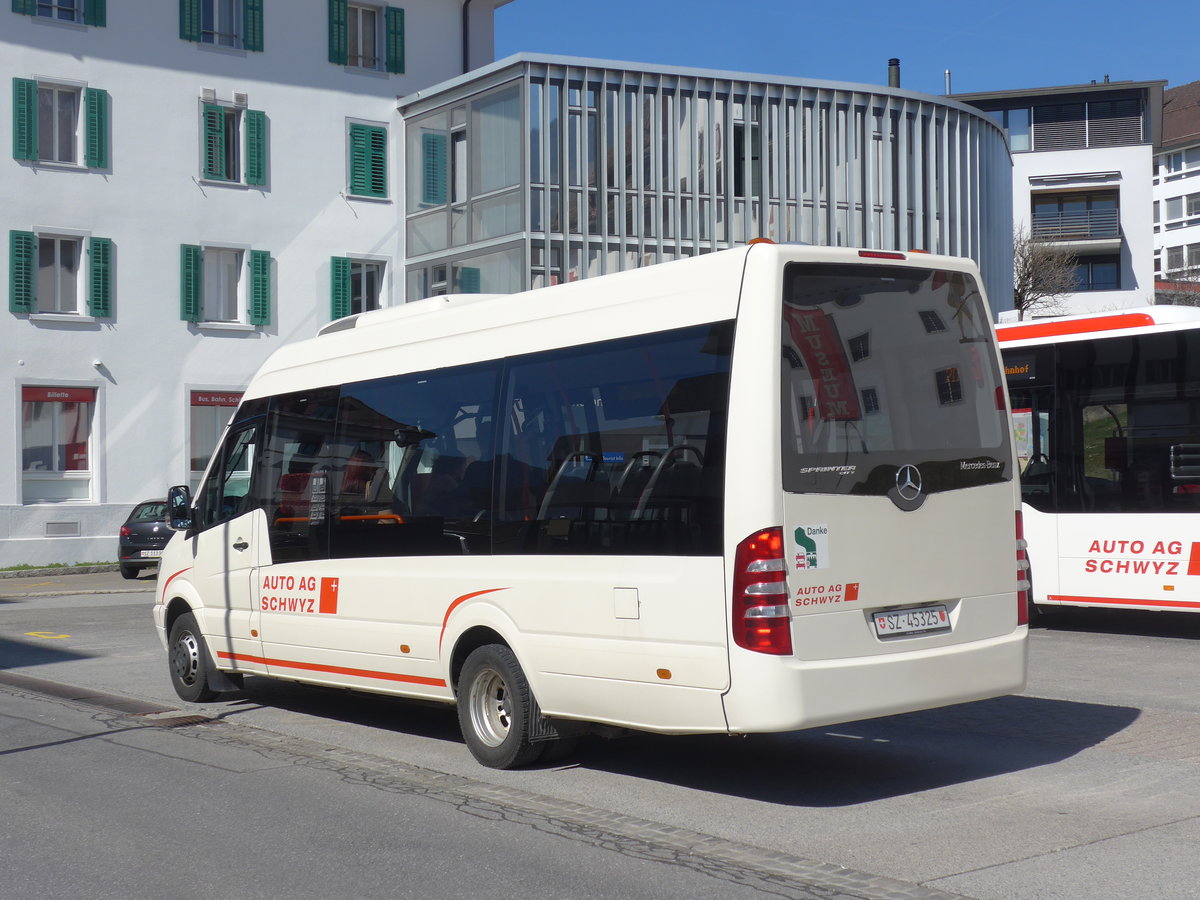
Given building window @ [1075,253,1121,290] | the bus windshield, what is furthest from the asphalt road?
building window @ [1075,253,1121,290]

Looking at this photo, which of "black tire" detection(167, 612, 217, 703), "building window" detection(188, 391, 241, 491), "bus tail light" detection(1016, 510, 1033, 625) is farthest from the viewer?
"building window" detection(188, 391, 241, 491)

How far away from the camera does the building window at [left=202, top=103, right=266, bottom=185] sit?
106 feet

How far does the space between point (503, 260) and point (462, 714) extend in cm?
2240

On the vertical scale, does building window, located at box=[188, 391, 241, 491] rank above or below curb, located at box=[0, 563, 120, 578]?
above

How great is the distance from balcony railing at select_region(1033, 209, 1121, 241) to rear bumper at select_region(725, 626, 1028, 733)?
220 feet

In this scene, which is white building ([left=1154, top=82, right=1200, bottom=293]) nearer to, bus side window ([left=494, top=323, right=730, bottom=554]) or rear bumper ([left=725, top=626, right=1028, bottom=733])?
rear bumper ([left=725, top=626, right=1028, bottom=733])

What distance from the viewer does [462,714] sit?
8.30 meters

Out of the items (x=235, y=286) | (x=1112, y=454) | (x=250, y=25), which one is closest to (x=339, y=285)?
(x=235, y=286)

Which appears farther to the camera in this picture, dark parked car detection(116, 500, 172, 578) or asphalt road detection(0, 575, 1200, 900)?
dark parked car detection(116, 500, 172, 578)

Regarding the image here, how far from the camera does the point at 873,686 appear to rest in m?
6.91

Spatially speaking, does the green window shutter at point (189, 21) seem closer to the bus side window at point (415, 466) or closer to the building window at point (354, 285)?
the building window at point (354, 285)

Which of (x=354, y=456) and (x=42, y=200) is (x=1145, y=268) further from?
(x=354, y=456)

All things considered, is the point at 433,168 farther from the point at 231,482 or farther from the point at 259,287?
the point at 231,482

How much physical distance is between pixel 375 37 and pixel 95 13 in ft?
22.0
